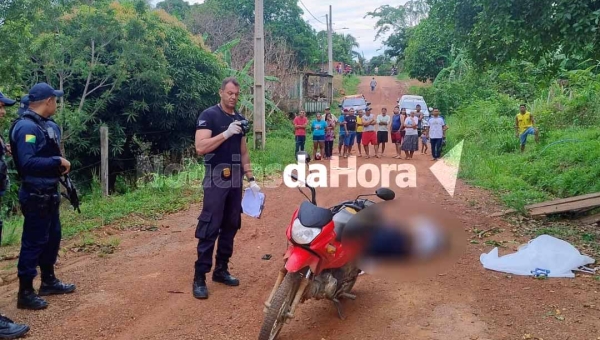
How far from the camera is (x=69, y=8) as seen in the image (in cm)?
965

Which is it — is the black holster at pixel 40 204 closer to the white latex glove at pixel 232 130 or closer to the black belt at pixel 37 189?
the black belt at pixel 37 189

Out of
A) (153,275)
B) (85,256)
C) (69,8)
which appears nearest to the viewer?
(153,275)

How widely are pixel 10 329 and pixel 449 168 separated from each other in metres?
12.1

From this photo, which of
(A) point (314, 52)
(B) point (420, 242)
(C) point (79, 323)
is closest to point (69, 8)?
(C) point (79, 323)

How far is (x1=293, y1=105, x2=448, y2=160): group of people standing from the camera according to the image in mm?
15109

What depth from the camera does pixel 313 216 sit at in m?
3.91

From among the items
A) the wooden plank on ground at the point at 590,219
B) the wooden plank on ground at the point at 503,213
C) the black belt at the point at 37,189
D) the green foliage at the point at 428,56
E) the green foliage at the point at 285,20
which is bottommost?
the wooden plank on ground at the point at 503,213

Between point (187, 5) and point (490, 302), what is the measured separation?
37.0 meters

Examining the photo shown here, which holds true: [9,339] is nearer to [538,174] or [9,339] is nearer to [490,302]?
[490,302]

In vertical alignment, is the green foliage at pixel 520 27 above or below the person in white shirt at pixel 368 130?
above

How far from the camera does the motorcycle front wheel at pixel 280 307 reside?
377 centimetres

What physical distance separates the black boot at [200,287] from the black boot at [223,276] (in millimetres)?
294

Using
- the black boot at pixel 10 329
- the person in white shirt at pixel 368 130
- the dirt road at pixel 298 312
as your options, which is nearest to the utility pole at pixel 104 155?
the dirt road at pixel 298 312

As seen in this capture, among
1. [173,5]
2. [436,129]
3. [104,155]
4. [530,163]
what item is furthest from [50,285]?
[173,5]
